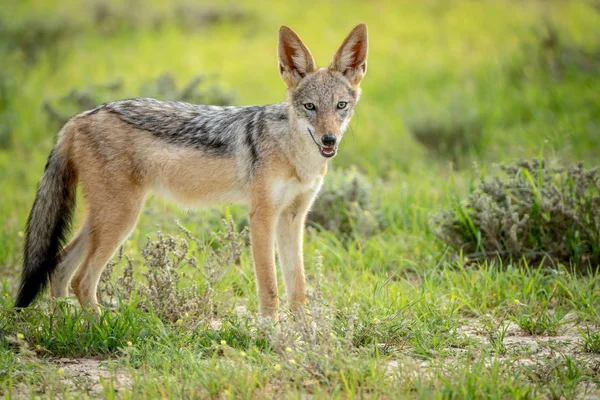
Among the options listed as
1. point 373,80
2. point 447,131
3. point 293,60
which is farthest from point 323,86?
point 373,80

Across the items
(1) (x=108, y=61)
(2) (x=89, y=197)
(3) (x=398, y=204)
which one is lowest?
(3) (x=398, y=204)

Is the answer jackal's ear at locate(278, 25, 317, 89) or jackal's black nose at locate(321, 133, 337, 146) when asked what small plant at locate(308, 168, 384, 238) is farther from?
jackal's black nose at locate(321, 133, 337, 146)

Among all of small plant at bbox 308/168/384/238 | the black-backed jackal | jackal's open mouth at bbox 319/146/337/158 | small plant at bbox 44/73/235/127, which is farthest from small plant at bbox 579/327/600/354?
small plant at bbox 44/73/235/127

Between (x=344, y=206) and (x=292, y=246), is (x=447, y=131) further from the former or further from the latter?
(x=292, y=246)

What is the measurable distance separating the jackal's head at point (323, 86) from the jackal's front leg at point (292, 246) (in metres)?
0.57

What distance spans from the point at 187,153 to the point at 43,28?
9.52 meters

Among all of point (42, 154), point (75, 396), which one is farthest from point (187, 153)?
point (42, 154)

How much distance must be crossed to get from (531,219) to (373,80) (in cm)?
551

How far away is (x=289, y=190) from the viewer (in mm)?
5098

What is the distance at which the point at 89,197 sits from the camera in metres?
5.14

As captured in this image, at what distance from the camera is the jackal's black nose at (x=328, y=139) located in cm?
488

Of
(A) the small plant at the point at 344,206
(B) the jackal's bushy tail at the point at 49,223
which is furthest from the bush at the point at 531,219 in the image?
(B) the jackal's bushy tail at the point at 49,223

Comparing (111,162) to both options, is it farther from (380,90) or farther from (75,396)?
(380,90)

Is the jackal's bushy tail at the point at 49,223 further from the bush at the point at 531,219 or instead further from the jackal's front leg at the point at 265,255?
the bush at the point at 531,219
